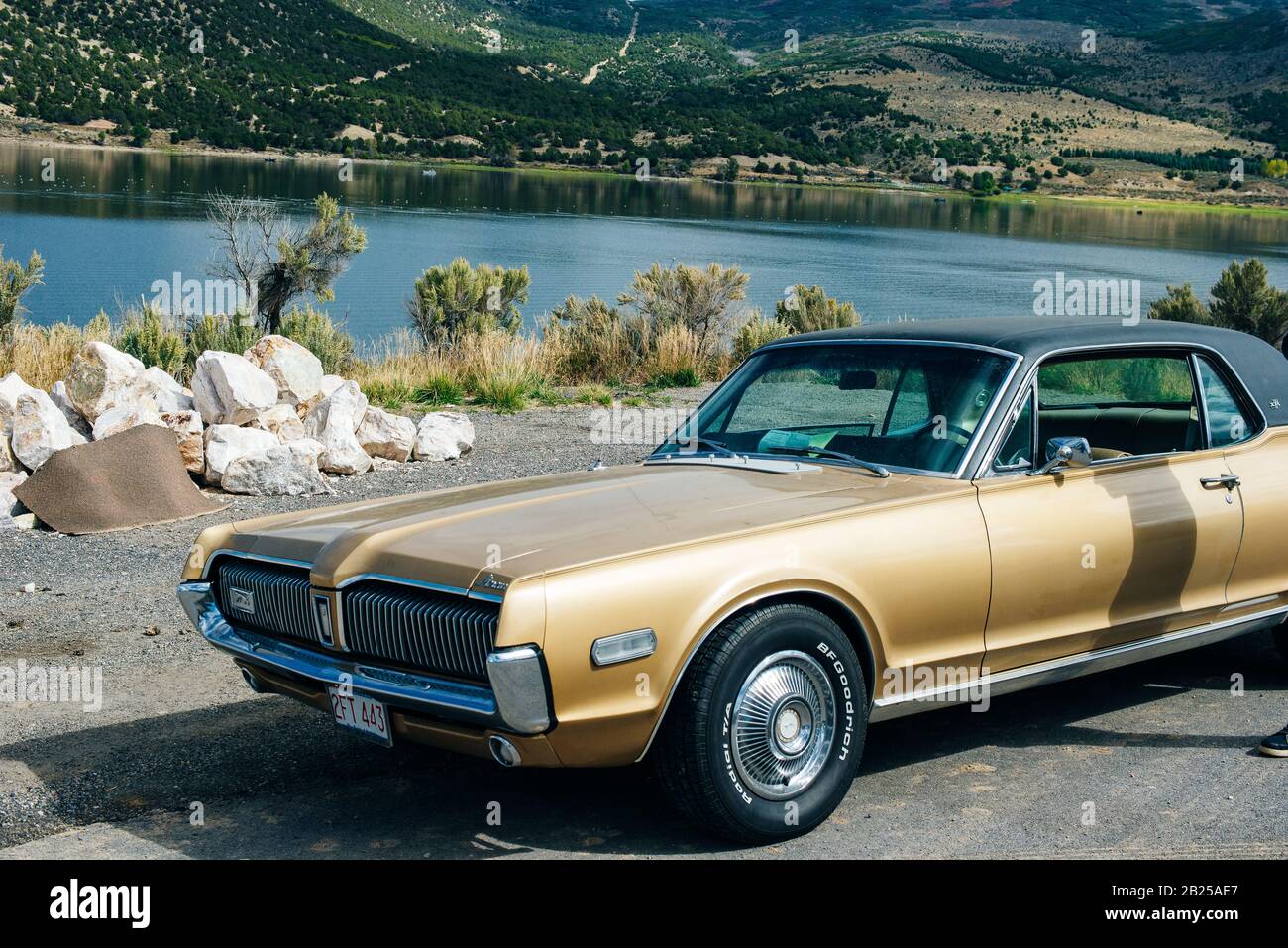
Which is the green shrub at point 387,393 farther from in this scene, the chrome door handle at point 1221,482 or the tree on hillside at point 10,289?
the chrome door handle at point 1221,482

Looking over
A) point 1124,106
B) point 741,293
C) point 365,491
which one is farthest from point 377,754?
point 1124,106

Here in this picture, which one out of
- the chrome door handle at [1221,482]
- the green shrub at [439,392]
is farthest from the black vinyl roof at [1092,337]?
the green shrub at [439,392]

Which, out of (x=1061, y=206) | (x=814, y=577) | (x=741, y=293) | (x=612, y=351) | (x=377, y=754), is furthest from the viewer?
(x=1061, y=206)

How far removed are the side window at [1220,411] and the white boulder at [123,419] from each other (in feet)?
25.3

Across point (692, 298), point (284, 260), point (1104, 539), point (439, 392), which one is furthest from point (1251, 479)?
point (284, 260)

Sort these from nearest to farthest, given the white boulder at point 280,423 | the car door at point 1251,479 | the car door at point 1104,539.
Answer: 1. the car door at point 1104,539
2. the car door at point 1251,479
3. the white boulder at point 280,423

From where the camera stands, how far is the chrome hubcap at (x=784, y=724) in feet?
13.7

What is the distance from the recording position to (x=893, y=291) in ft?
134

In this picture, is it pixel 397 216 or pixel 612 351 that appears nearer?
pixel 612 351

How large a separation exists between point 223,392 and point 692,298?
10.5 m

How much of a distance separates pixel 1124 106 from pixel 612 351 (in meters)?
127

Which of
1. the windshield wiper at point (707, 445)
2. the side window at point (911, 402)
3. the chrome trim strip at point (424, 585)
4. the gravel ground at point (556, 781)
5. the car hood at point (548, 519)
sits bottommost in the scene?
the gravel ground at point (556, 781)

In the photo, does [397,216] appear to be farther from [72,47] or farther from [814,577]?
[814,577]

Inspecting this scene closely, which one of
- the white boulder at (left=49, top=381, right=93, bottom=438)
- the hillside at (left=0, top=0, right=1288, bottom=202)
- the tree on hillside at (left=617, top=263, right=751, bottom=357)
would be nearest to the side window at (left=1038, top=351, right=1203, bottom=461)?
the white boulder at (left=49, top=381, right=93, bottom=438)
